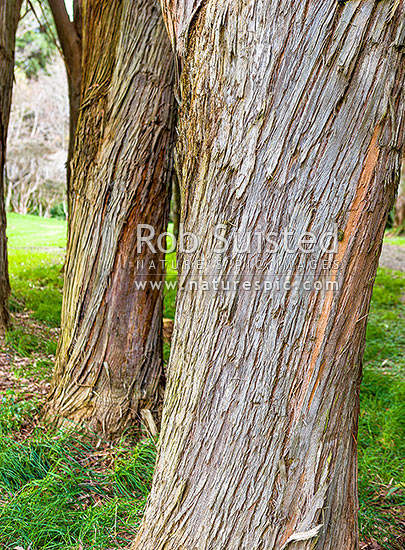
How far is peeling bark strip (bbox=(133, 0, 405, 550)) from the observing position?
5.11ft

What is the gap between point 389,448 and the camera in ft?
11.6

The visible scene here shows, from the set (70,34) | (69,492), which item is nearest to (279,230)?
(69,492)

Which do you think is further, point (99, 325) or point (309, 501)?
point (99, 325)

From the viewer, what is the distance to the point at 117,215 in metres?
3.32

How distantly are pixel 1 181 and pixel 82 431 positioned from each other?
9.28ft

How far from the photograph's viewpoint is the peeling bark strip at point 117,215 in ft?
10.8

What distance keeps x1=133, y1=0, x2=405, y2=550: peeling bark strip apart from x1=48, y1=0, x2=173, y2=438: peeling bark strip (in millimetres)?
1506

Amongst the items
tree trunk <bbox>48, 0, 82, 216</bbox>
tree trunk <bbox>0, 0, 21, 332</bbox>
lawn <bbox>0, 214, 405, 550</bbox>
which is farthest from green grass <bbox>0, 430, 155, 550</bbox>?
tree trunk <bbox>48, 0, 82, 216</bbox>

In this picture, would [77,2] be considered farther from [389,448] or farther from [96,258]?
[389,448]

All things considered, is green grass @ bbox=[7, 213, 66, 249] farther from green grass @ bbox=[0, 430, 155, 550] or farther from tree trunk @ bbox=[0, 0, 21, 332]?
green grass @ bbox=[0, 430, 155, 550]

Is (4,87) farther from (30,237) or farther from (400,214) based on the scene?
(400,214)

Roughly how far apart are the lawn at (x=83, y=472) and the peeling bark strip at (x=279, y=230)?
88 centimetres

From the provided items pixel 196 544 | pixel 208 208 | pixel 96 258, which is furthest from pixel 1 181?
pixel 196 544

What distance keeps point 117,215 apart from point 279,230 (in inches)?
75.0
